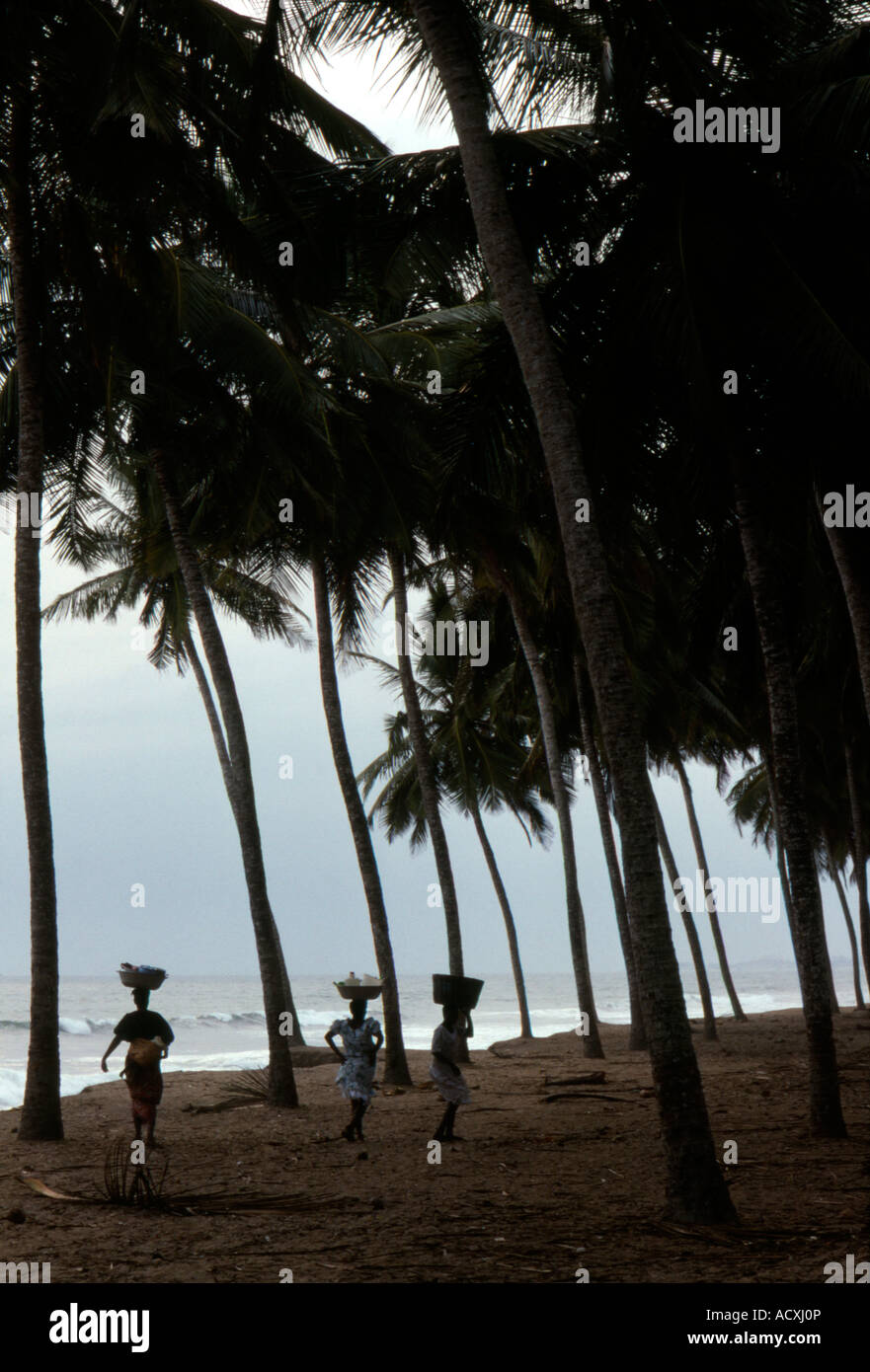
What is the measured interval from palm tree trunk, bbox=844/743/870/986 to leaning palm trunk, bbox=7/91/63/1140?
1766 cm

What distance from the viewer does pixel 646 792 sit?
23.9 feet

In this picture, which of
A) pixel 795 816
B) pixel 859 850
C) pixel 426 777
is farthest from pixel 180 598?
pixel 859 850

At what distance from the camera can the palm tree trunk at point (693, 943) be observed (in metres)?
23.6

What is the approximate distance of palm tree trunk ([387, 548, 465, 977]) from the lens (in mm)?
19188

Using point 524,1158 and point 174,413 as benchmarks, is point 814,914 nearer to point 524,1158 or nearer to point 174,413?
point 524,1158

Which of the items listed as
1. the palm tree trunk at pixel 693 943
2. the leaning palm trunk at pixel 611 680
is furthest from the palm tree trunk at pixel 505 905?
the leaning palm trunk at pixel 611 680

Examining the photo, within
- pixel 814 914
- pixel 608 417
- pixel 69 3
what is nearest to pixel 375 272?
pixel 608 417

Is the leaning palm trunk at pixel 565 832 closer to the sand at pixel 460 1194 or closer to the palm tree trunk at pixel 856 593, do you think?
the sand at pixel 460 1194

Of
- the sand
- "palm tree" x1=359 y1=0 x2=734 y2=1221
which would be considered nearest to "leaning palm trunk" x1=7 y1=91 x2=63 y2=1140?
the sand

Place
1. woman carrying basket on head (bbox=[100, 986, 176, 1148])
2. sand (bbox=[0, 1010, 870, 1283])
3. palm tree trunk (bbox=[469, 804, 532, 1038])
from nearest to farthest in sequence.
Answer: sand (bbox=[0, 1010, 870, 1283]) → woman carrying basket on head (bbox=[100, 986, 176, 1148]) → palm tree trunk (bbox=[469, 804, 532, 1038])

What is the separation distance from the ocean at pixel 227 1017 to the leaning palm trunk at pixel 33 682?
12227 mm

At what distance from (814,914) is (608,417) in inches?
198

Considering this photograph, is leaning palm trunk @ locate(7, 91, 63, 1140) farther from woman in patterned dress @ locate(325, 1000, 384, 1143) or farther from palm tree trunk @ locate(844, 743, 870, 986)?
palm tree trunk @ locate(844, 743, 870, 986)

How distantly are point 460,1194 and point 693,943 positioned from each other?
18.7 m
